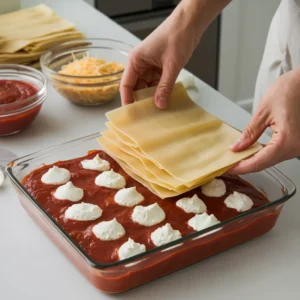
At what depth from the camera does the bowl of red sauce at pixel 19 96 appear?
4.67ft

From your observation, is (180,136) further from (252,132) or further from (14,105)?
(14,105)

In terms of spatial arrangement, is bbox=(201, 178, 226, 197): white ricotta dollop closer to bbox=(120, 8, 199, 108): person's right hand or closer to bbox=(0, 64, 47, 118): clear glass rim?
bbox=(120, 8, 199, 108): person's right hand

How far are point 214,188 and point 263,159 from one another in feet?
0.36

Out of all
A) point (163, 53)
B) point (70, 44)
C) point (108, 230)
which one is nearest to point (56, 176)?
point (108, 230)

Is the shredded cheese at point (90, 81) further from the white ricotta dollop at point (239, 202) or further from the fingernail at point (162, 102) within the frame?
the white ricotta dollop at point (239, 202)

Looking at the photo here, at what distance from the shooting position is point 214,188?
1.17 meters

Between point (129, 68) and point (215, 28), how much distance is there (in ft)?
5.62

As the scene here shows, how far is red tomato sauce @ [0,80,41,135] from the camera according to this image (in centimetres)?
142

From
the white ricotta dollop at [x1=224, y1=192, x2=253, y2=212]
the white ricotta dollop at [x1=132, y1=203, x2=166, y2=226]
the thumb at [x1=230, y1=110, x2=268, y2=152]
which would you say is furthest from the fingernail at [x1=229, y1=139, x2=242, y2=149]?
the white ricotta dollop at [x1=132, y1=203, x2=166, y2=226]

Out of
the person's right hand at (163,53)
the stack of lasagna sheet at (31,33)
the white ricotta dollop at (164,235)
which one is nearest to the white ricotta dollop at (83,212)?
the white ricotta dollop at (164,235)

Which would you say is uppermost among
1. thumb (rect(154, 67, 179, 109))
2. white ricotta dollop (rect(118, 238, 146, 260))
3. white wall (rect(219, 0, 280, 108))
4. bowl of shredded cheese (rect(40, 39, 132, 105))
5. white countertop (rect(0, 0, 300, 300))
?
thumb (rect(154, 67, 179, 109))

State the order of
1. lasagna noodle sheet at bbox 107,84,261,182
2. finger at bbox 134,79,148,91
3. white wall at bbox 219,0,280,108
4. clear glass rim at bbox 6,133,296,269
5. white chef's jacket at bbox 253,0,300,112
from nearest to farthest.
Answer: clear glass rim at bbox 6,133,296,269
lasagna noodle sheet at bbox 107,84,261,182
finger at bbox 134,79,148,91
white chef's jacket at bbox 253,0,300,112
white wall at bbox 219,0,280,108

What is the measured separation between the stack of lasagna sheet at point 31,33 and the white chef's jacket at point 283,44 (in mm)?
558

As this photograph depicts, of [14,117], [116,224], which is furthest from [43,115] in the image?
[116,224]
